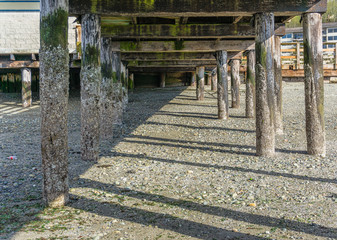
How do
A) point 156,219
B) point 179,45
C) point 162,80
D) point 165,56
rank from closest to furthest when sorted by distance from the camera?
point 156,219 → point 179,45 → point 165,56 → point 162,80

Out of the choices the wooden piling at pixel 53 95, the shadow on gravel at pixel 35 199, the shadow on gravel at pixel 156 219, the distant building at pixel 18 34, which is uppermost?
the distant building at pixel 18 34

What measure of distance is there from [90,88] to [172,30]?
10.3 ft

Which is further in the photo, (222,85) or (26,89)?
(26,89)

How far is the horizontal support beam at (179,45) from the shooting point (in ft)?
37.9

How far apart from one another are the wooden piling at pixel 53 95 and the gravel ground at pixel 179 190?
1.18 feet

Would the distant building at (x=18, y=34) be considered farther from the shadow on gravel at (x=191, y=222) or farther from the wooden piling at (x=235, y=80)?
the shadow on gravel at (x=191, y=222)

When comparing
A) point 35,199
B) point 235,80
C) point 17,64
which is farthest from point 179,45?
point 17,64

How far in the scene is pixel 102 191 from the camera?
17.1 feet

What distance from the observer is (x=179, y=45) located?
11727mm

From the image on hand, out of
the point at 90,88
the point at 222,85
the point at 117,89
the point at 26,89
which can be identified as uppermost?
the point at 26,89

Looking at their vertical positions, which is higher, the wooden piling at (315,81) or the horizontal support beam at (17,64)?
the horizontal support beam at (17,64)

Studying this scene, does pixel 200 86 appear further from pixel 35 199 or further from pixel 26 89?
pixel 35 199

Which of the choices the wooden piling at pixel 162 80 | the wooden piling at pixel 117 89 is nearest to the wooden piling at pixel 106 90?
the wooden piling at pixel 117 89

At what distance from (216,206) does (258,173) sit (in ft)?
5.93
